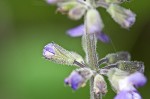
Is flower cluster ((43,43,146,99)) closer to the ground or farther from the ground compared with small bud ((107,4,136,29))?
closer to the ground

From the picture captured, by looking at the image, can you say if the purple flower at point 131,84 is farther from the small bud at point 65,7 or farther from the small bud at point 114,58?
the small bud at point 65,7

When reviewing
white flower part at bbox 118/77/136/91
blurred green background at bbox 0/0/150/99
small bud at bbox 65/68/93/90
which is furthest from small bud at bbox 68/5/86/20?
blurred green background at bbox 0/0/150/99

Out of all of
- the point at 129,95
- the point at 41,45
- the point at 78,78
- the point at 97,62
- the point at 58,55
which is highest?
the point at 41,45

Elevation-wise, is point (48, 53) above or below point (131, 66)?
above

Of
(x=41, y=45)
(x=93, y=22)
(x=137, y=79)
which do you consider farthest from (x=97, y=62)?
(x=41, y=45)

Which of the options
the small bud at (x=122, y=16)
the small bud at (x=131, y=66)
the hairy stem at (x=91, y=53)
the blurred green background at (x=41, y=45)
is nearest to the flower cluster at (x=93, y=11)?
the small bud at (x=122, y=16)

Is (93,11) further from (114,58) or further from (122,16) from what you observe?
(114,58)

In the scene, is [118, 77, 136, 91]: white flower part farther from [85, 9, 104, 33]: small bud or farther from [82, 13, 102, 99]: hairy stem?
[85, 9, 104, 33]: small bud
